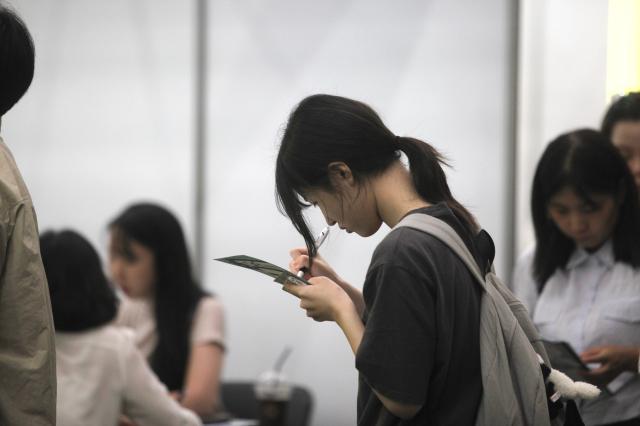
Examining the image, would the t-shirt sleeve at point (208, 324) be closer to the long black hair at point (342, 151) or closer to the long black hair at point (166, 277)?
the long black hair at point (166, 277)

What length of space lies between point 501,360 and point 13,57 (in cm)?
95

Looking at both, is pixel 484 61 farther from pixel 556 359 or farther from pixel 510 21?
pixel 556 359

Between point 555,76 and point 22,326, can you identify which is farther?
point 555,76

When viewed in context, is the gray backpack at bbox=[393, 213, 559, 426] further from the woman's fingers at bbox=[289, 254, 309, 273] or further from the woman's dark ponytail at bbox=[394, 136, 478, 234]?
the woman's fingers at bbox=[289, 254, 309, 273]

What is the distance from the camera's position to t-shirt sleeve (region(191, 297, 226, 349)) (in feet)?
11.3

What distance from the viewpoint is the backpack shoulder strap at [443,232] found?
1610 mm

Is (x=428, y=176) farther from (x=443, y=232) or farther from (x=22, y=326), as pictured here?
(x=22, y=326)

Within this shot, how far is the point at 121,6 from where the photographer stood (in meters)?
4.96

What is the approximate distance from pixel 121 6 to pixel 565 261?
10.2ft

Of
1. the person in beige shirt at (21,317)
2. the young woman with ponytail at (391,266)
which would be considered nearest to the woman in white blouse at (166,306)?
the young woman with ponytail at (391,266)

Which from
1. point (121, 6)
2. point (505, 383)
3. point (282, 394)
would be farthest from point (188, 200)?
point (505, 383)

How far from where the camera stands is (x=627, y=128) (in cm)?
278

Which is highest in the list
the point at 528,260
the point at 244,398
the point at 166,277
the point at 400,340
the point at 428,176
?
the point at 428,176

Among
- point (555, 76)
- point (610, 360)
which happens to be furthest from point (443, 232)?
point (555, 76)
